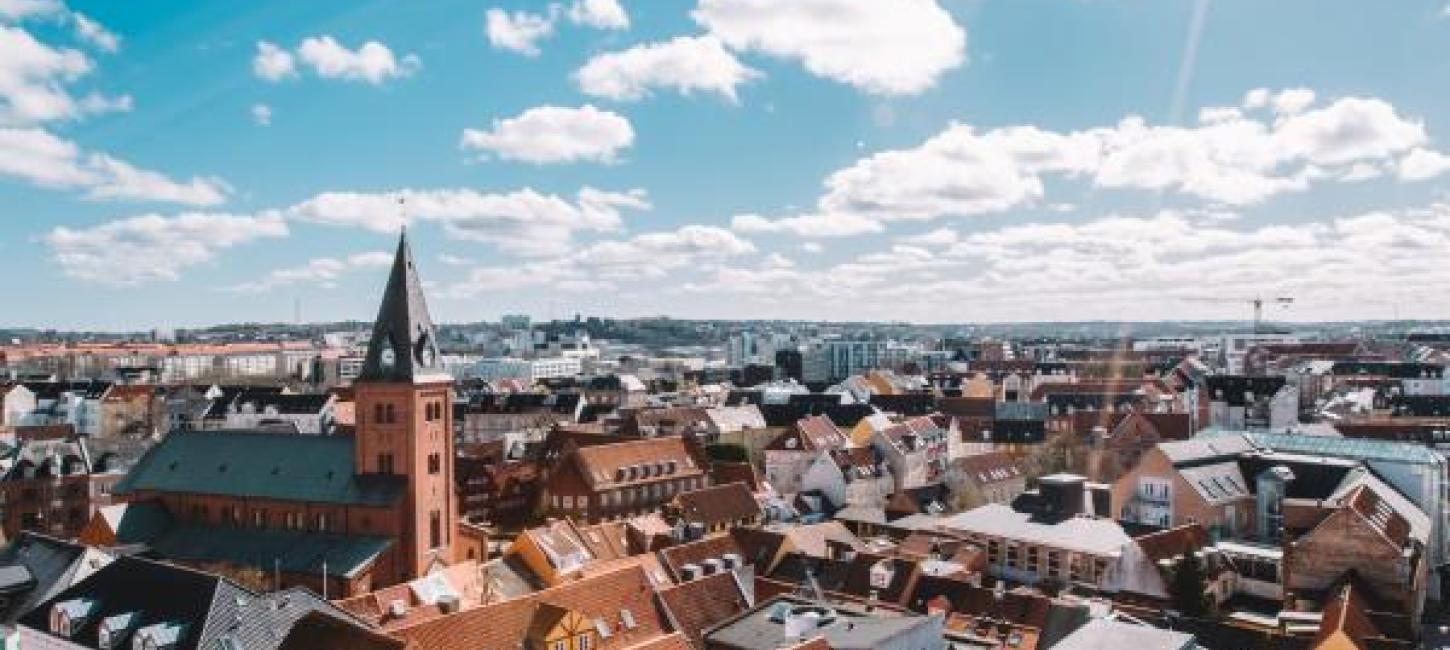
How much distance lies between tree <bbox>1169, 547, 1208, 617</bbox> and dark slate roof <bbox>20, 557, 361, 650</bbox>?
4013 cm

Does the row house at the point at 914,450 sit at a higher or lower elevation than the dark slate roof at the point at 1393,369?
lower

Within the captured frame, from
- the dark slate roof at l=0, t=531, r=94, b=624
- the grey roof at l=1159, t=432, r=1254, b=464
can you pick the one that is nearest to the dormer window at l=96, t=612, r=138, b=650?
the dark slate roof at l=0, t=531, r=94, b=624

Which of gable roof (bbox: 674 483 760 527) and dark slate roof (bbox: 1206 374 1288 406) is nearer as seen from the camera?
gable roof (bbox: 674 483 760 527)

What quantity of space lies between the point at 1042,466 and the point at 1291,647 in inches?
2270

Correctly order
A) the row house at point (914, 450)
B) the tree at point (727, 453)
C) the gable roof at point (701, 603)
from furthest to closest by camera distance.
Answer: the tree at point (727, 453) < the row house at point (914, 450) < the gable roof at point (701, 603)

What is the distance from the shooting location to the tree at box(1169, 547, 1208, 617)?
57.0m

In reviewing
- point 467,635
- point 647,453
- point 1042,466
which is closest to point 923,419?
point 1042,466

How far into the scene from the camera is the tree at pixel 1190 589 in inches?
2243

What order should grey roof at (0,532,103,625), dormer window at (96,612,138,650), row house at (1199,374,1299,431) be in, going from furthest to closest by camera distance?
row house at (1199,374,1299,431)
grey roof at (0,532,103,625)
dormer window at (96,612,138,650)

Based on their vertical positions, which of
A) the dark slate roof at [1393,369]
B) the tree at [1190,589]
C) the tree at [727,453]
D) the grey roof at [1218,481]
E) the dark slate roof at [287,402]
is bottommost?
the tree at [1190,589]

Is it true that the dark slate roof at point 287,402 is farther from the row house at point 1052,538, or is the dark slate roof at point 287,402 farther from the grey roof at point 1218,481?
the grey roof at point 1218,481

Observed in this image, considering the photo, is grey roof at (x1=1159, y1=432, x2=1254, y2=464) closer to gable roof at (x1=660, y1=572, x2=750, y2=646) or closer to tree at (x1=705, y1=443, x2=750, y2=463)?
gable roof at (x1=660, y1=572, x2=750, y2=646)

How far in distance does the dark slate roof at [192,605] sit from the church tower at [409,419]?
20298 millimetres

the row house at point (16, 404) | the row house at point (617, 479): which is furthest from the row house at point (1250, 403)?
the row house at point (16, 404)
